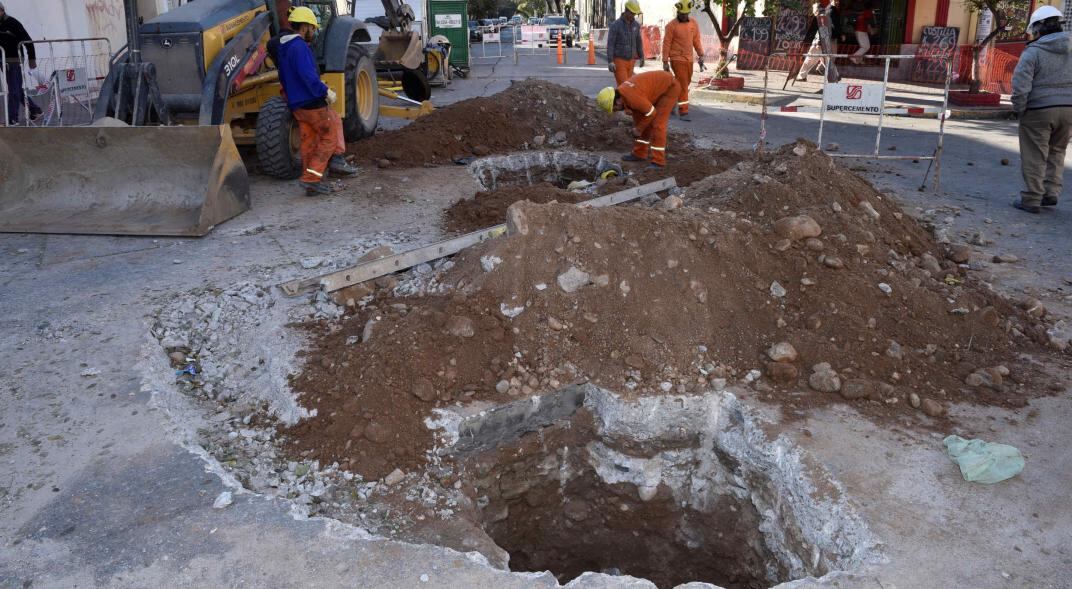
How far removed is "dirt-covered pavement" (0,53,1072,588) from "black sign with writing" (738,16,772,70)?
638 inches

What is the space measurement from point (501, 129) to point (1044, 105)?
6162mm

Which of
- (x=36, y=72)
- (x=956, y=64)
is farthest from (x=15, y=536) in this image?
(x=956, y=64)

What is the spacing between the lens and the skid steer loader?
6.71 m

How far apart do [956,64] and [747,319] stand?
16220 millimetres

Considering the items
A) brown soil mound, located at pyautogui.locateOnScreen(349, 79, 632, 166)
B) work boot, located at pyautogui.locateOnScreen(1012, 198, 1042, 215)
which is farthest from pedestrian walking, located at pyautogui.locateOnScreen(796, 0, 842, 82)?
work boot, located at pyautogui.locateOnScreen(1012, 198, 1042, 215)

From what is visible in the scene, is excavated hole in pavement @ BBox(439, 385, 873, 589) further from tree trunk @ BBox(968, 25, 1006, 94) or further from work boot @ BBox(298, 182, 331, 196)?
tree trunk @ BBox(968, 25, 1006, 94)

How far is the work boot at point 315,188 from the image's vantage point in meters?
7.92

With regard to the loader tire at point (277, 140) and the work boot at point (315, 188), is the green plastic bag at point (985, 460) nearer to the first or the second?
the work boot at point (315, 188)

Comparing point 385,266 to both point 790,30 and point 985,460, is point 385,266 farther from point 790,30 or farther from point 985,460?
point 790,30

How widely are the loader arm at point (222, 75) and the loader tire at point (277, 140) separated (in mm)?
510

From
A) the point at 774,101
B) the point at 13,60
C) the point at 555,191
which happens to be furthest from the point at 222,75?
the point at 774,101

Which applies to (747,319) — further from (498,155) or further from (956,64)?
(956,64)

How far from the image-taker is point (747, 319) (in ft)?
15.6

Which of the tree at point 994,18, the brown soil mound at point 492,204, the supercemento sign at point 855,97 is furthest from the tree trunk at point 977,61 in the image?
the brown soil mound at point 492,204
